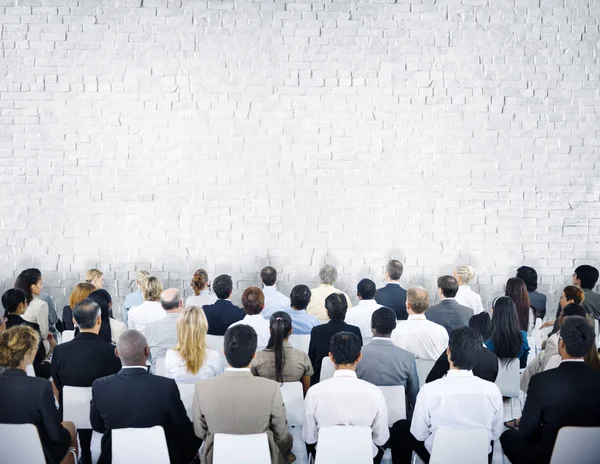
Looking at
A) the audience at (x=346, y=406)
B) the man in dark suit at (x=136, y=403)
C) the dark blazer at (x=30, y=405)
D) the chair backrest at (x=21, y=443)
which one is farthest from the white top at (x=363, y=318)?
the chair backrest at (x=21, y=443)

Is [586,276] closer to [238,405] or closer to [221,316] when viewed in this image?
[221,316]

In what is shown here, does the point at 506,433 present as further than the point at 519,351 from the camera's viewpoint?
No

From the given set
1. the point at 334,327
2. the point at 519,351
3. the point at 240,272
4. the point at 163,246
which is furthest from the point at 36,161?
the point at 519,351

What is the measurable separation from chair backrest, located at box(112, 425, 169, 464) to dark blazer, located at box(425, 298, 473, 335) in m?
2.67

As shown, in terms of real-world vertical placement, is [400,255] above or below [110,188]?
below

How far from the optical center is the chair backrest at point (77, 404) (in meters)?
3.61

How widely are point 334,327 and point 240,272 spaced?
293cm

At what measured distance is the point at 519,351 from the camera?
15.0 ft

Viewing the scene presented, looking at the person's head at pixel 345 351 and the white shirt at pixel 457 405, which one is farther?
the person's head at pixel 345 351

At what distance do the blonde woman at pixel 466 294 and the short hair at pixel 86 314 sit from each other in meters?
3.29

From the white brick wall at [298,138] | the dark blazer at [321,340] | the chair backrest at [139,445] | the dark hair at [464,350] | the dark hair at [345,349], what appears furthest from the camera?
the white brick wall at [298,138]

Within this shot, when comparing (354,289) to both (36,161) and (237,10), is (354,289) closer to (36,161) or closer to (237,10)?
(237,10)

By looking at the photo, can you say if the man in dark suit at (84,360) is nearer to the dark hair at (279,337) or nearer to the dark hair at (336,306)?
the dark hair at (279,337)

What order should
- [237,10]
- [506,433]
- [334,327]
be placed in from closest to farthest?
[506,433], [334,327], [237,10]
